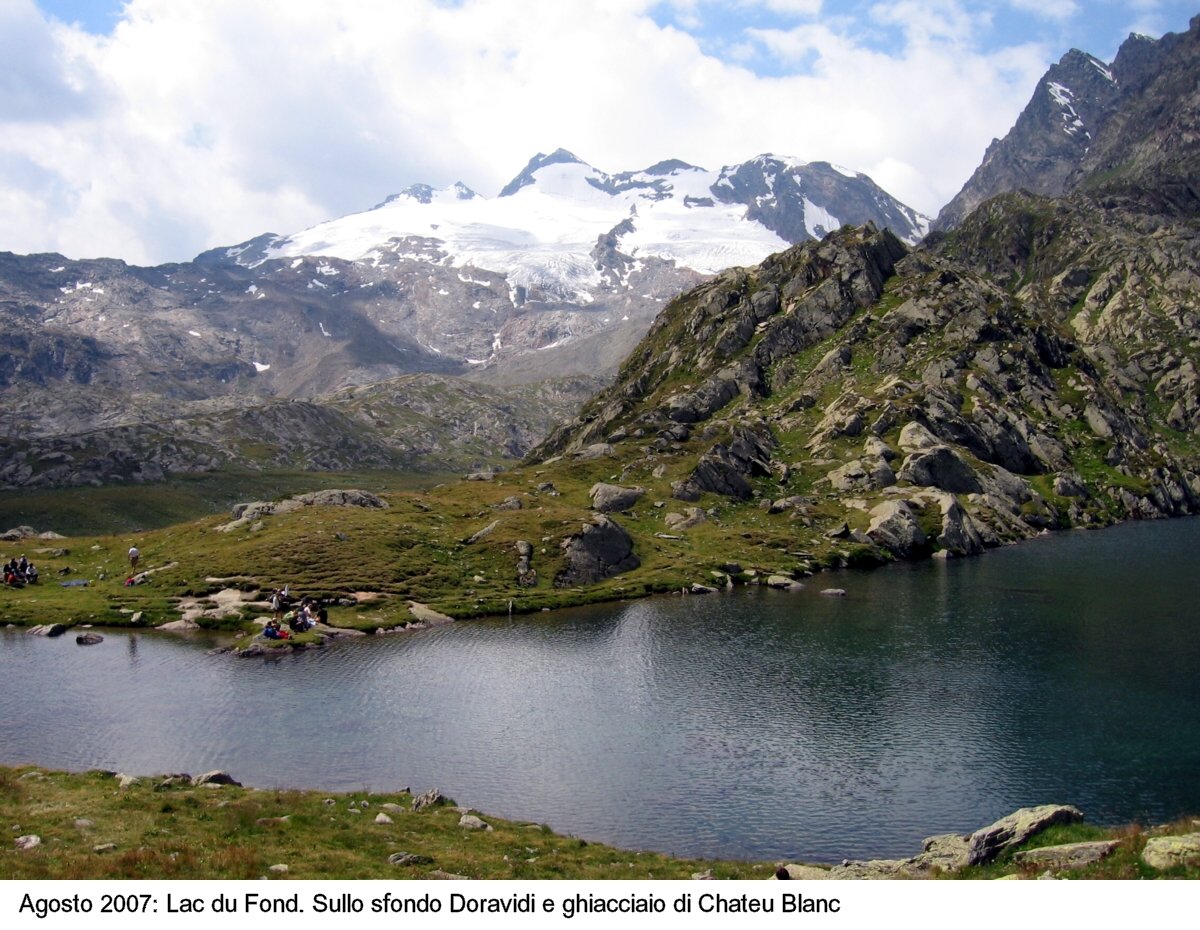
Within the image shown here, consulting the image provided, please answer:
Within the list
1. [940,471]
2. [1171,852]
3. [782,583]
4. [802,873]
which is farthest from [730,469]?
[1171,852]

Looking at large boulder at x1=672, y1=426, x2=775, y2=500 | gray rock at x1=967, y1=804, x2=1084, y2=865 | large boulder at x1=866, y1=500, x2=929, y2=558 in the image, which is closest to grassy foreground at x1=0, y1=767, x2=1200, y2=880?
gray rock at x1=967, y1=804, x2=1084, y2=865

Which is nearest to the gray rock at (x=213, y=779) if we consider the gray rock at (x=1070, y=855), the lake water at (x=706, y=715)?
the lake water at (x=706, y=715)

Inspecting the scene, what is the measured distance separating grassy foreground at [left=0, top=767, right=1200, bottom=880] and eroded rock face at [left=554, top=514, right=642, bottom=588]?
2942 inches

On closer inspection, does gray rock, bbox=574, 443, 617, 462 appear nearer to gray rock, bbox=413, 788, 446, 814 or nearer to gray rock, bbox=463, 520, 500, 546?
gray rock, bbox=463, 520, 500, 546

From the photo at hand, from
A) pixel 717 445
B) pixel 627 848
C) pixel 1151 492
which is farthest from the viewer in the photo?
pixel 1151 492

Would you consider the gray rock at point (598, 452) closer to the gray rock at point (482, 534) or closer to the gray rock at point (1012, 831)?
the gray rock at point (482, 534)

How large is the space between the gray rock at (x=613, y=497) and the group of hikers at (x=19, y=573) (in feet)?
274

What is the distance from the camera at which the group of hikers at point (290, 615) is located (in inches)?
3661

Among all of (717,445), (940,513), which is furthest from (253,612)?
(940,513)

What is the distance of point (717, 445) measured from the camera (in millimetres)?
176375

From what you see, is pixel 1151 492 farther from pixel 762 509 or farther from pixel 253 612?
pixel 253 612

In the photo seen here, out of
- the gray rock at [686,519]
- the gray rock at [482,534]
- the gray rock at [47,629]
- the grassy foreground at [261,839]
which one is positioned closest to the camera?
the grassy foreground at [261,839]

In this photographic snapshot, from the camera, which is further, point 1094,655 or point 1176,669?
point 1094,655

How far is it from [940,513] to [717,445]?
4401 centimetres
